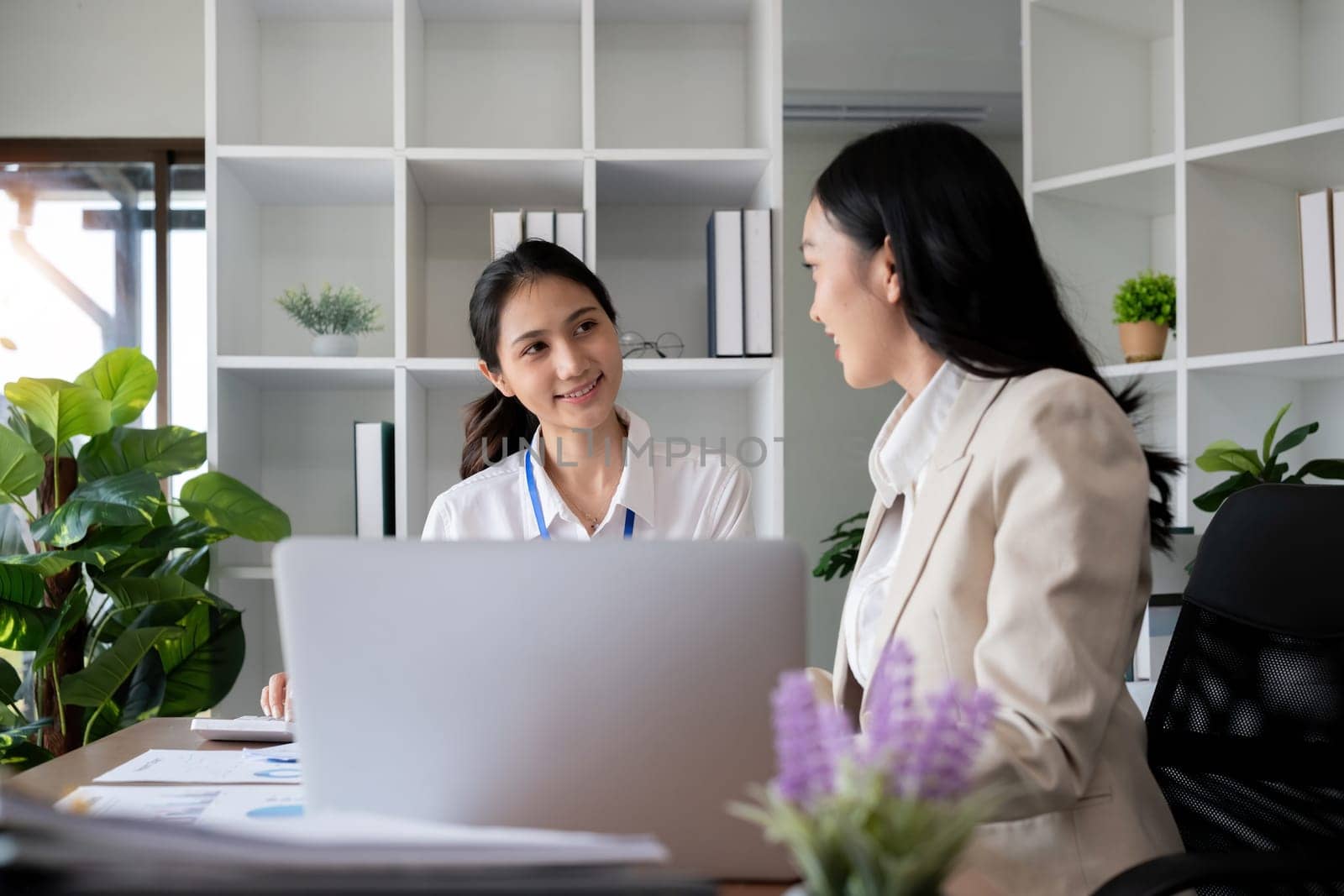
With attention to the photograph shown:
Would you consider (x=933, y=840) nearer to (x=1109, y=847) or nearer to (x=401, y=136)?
(x=1109, y=847)

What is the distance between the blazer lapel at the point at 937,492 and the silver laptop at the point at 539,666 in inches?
19.6

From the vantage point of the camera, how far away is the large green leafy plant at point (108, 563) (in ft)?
7.92

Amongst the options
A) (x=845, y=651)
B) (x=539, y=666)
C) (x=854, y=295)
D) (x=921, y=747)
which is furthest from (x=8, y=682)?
(x=921, y=747)

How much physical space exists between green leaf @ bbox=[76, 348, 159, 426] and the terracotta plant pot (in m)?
2.19

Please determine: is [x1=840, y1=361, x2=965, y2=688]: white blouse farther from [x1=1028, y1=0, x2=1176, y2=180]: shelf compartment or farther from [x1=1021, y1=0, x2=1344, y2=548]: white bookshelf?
[x1=1028, y1=0, x2=1176, y2=180]: shelf compartment

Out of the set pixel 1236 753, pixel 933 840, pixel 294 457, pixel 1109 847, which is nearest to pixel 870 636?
pixel 1109 847

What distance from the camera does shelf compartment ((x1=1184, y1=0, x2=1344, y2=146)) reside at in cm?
253

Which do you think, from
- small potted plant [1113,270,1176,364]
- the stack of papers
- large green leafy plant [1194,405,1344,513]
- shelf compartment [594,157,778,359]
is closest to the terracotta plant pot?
small potted plant [1113,270,1176,364]

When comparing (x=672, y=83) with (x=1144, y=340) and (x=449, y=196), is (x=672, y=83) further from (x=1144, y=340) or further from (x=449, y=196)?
(x=1144, y=340)

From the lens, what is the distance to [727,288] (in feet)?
8.57

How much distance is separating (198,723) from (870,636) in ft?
2.98

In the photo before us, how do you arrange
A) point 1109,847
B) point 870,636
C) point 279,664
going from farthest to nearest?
point 279,664 < point 870,636 < point 1109,847

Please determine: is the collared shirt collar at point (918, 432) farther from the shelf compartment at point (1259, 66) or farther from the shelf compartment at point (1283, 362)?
the shelf compartment at point (1259, 66)

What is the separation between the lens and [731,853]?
80 centimetres
